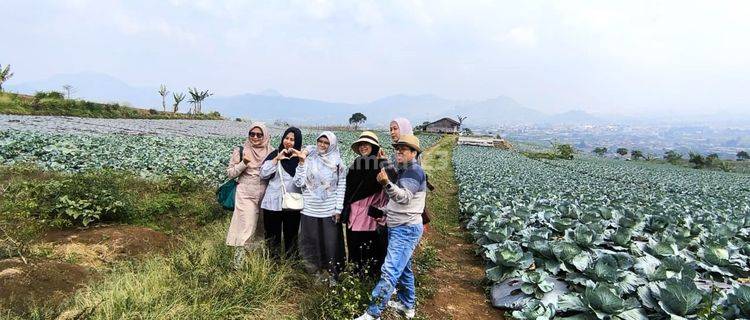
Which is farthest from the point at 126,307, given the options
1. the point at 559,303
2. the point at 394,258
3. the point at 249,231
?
the point at 559,303

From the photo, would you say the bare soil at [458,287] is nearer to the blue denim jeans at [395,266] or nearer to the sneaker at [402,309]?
the sneaker at [402,309]

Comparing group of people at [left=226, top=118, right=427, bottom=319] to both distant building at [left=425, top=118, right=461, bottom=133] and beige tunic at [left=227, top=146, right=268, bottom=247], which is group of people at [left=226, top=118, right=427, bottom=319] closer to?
beige tunic at [left=227, top=146, right=268, bottom=247]

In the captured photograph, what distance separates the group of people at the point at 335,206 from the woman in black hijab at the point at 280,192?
0.04 ft

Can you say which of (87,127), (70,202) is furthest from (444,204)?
(87,127)

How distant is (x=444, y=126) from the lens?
6544 centimetres

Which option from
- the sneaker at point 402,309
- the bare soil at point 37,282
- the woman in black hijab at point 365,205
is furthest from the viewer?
the woman in black hijab at point 365,205

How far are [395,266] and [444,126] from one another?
62.9 meters

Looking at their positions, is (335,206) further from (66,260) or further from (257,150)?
(66,260)

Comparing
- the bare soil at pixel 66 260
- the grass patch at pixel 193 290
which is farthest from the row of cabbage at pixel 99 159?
the grass patch at pixel 193 290

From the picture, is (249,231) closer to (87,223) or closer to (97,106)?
(87,223)

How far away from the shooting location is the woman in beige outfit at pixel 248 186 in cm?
471

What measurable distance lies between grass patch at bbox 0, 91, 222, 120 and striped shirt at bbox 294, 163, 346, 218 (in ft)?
114

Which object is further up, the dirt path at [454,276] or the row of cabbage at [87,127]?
the row of cabbage at [87,127]

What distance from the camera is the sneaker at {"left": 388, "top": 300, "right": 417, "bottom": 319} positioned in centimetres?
399
